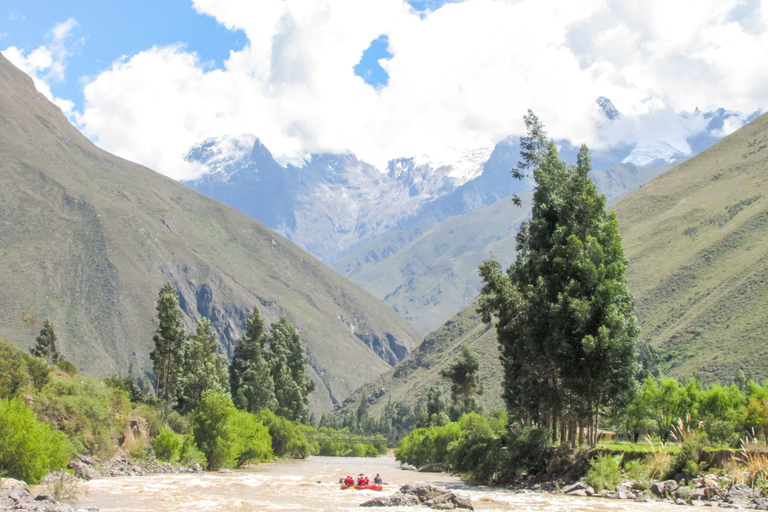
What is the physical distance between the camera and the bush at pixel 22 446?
1716 inches

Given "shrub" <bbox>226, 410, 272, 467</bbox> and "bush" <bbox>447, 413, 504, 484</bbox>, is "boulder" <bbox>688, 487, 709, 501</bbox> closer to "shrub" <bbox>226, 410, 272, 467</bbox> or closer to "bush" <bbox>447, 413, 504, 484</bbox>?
"bush" <bbox>447, 413, 504, 484</bbox>

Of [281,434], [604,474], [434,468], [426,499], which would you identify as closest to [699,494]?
[604,474]

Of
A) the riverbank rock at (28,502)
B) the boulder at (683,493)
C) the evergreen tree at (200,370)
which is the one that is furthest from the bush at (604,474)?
the evergreen tree at (200,370)

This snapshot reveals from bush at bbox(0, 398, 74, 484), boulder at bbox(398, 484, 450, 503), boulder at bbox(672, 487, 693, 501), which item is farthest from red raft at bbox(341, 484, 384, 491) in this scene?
boulder at bbox(672, 487, 693, 501)

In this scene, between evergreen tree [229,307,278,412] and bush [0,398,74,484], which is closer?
bush [0,398,74,484]

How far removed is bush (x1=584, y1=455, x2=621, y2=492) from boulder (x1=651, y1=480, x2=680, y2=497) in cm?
319

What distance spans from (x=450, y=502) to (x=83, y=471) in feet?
106

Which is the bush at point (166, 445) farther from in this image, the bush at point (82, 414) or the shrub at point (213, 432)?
the shrub at point (213, 432)

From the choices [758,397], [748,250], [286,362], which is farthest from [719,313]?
[758,397]

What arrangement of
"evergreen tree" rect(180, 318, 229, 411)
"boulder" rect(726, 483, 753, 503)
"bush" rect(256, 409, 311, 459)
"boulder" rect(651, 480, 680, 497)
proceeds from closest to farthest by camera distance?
1. "boulder" rect(726, 483, 753, 503)
2. "boulder" rect(651, 480, 680, 497)
3. "evergreen tree" rect(180, 318, 229, 411)
4. "bush" rect(256, 409, 311, 459)

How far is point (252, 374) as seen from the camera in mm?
116438

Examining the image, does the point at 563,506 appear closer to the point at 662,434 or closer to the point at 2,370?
the point at 662,434

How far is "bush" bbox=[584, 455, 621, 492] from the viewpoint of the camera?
1646 inches

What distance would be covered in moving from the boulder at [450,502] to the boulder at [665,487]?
34.3 feet
